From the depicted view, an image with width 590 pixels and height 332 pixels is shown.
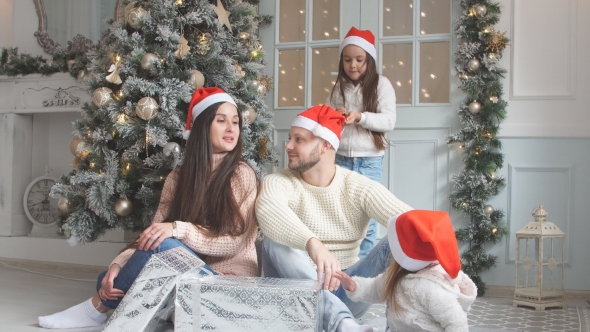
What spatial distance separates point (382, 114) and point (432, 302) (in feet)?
4.51

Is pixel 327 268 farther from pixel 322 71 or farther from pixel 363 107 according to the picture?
pixel 322 71

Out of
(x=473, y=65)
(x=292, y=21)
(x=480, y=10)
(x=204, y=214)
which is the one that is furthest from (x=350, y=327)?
(x=292, y=21)

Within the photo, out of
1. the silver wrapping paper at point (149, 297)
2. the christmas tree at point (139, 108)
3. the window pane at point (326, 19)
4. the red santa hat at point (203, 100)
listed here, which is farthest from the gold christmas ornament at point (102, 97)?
the window pane at point (326, 19)

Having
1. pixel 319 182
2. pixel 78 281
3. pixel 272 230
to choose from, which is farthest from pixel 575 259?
pixel 78 281

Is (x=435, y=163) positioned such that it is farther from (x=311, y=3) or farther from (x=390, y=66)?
(x=311, y=3)

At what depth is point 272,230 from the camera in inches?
70.6

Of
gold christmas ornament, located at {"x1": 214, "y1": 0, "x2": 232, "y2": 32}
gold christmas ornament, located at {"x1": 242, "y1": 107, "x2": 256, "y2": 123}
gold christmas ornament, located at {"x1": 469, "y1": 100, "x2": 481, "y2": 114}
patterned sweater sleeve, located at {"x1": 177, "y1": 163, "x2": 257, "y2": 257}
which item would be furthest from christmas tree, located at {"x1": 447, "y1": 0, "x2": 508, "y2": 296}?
patterned sweater sleeve, located at {"x1": 177, "y1": 163, "x2": 257, "y2": 257}

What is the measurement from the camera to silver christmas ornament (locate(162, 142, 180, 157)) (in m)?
2.46

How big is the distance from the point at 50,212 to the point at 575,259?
3.24 m

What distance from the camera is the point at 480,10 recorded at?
3.01 metres

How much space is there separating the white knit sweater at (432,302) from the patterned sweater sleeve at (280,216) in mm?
349

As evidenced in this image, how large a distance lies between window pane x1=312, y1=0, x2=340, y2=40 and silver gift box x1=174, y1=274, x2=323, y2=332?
7.01ft

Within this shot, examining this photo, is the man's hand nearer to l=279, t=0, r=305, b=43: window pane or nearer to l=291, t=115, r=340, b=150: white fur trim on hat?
l=291, t=115, r=340, b=150: white fur trim on hat

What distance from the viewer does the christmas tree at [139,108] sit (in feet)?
8.14
